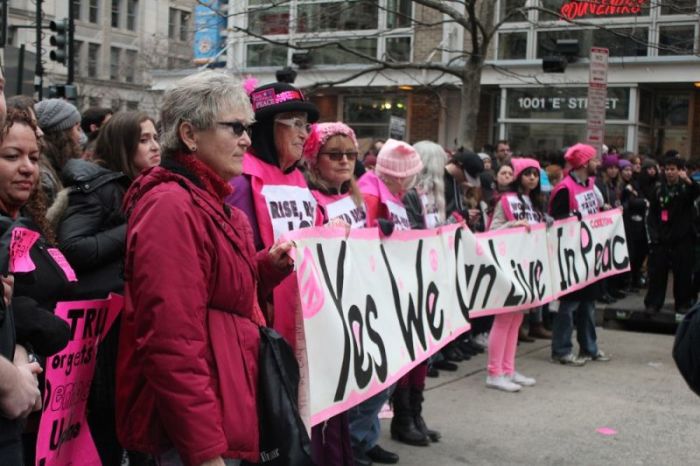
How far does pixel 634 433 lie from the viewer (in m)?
5.89

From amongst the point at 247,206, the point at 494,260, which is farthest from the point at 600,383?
the point at 247,206

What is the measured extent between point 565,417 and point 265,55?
18542 mm

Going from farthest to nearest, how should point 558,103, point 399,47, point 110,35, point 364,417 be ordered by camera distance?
point 110,35 < point 399,47 < point 558,103 < point 364,417

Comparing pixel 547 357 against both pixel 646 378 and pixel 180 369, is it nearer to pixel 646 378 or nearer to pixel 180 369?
pixel 646 378

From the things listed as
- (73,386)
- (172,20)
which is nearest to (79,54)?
(172,20)

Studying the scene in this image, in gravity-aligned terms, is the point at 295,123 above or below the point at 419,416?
above

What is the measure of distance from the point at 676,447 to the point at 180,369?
4.22 meters

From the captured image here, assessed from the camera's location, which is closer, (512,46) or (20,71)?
(20,71)

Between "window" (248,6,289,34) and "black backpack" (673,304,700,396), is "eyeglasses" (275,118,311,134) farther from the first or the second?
"window" (248,6,289,34)

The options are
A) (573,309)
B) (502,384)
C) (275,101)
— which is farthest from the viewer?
(573,309)

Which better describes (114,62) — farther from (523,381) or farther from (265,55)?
(523,381)

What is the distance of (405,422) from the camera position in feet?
18.1

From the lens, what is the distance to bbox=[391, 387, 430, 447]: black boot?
549 centimetres

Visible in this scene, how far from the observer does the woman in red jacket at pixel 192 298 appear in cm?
253
